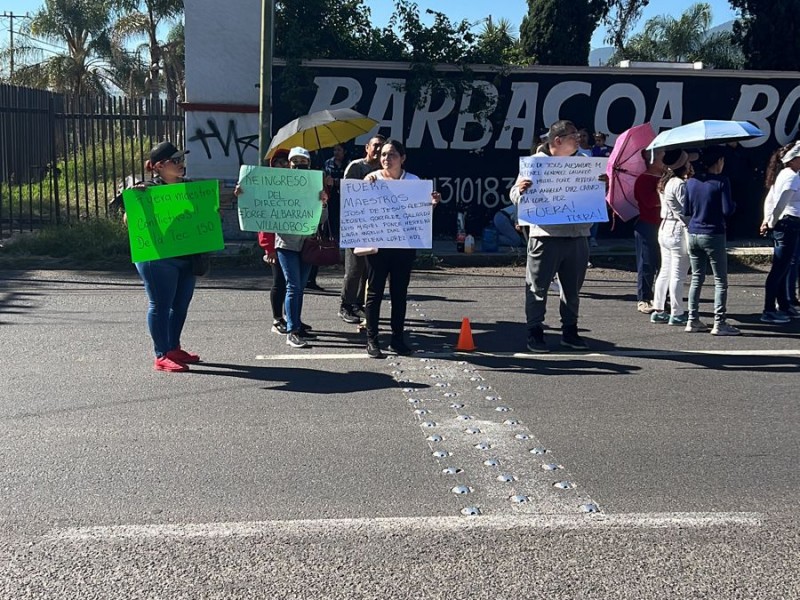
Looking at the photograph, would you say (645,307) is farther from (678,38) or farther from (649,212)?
(678,38)

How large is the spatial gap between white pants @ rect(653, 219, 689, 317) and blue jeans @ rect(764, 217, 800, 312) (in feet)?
3.01

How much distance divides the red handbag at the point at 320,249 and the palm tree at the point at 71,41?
32.8 meters

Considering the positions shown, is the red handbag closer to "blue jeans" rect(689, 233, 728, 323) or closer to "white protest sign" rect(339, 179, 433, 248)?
"white protest sign" rect(339, 179, 433, 248)

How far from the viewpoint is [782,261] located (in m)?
9.02

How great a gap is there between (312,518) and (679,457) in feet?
7.14

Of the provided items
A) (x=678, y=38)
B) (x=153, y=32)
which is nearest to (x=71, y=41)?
(x=153, y=32)

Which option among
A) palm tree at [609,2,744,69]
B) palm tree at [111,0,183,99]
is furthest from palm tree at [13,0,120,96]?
palm tree at [609,2,744,69]

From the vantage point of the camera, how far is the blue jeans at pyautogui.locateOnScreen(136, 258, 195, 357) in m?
7.04

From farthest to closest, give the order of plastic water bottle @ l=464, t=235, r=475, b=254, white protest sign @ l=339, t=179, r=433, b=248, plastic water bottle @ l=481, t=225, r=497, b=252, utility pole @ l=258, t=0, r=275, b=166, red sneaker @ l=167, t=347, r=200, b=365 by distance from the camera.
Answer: plastic water bottle @ l=481, t=225, r=497, b=252 < plastic water bottle @ l=464, t=235, r=475, b=254 < utility pole @ l=258, t=0, r=275, b=166 < white protest sign @ l=339, t=179, r=433, b=248 < red sneaker @ l=167, t=347, r=200, b=365

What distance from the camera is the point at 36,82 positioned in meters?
39.0

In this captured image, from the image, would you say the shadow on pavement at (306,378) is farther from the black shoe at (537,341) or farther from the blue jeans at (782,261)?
the blue jeans at (782,261)

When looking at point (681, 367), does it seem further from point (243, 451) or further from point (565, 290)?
point (243, 451)

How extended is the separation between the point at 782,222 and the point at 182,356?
577 centimetres

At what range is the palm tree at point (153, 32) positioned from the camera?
1382 inches
